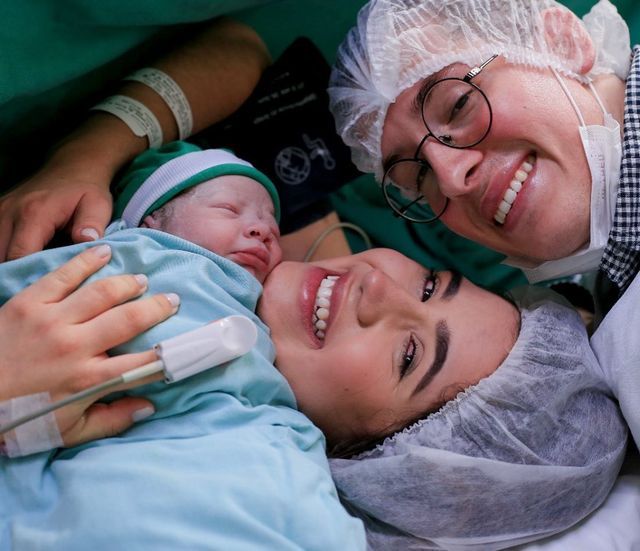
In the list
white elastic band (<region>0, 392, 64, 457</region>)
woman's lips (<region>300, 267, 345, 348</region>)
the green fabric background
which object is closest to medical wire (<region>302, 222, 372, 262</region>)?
the green fabric background

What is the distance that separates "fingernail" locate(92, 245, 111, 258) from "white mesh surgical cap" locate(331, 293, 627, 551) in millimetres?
596

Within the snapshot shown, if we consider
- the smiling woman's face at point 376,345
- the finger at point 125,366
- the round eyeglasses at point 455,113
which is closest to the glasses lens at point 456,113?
the round eyeglasses at point 455,113

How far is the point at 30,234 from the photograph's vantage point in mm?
1325

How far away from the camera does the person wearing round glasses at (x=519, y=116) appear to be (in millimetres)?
1407

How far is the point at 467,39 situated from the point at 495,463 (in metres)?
0.88

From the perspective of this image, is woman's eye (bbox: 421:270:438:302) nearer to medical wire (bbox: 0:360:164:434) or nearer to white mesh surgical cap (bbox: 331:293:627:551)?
white mesh surgical cap (bbox: 331:293:627:551)

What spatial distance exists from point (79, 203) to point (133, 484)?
61 cm

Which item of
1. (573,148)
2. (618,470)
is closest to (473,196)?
(573,148)

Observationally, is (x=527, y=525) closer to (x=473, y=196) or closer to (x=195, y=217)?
(x=473, y=196)

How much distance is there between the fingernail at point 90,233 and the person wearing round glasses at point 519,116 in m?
0.70

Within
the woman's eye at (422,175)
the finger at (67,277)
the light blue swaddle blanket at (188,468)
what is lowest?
the light blue swaddle blanket at (188,468)

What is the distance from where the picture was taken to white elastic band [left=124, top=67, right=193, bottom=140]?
5.33 ft

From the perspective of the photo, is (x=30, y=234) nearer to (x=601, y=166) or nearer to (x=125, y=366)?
(x=125, y=366)

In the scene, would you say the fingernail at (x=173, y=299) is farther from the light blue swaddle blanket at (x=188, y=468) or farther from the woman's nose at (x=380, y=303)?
the woman's nose at (x=380, y=303)
